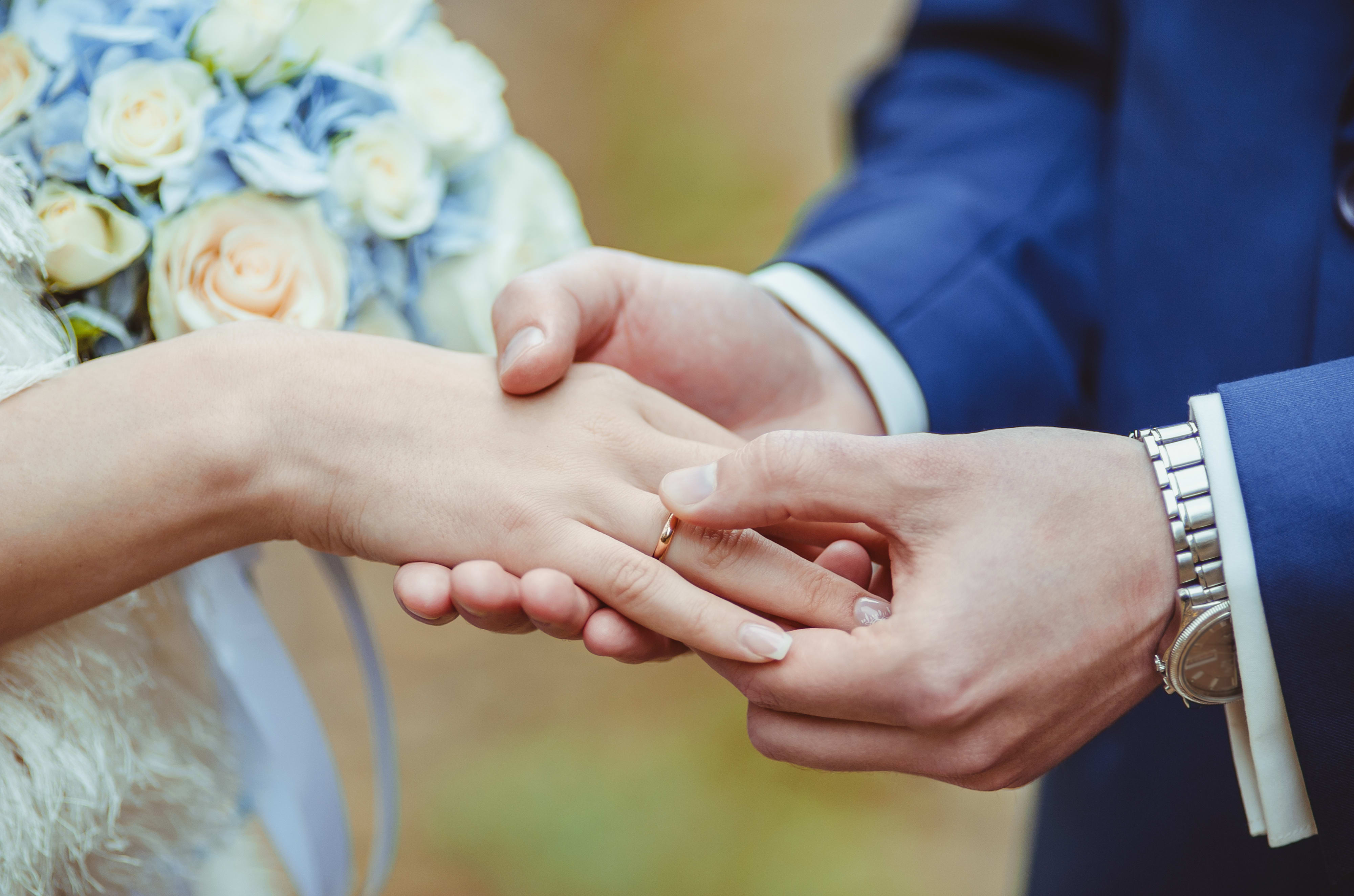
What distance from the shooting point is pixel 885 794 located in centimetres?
260

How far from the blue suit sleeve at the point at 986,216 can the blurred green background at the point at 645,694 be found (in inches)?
14.3

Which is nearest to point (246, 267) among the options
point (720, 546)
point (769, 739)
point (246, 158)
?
point (246, 158)

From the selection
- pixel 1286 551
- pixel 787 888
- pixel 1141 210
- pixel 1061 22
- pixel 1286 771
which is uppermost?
pixel 1061 22

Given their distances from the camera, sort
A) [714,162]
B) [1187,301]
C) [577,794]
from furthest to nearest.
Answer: [714,162], [577,794], [1187,301]

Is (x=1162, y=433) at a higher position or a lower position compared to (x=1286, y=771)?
higher

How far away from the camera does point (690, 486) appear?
77 cm

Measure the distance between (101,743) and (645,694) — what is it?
2138 millimetres

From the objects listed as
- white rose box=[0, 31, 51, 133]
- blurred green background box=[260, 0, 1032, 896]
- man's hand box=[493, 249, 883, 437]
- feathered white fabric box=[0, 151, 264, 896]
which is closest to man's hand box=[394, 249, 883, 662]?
man's hand box=[493, 249, 883, 437]

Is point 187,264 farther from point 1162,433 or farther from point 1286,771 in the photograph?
point 1286,771

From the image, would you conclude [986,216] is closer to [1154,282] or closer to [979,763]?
[1154,282]

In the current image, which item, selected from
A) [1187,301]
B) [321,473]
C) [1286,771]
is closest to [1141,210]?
[1187,301]

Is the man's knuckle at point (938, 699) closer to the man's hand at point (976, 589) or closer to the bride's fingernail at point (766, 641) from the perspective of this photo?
the man's hand at point (976, 589)

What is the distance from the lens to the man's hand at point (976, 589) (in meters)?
0.69

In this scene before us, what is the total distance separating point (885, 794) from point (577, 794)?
2.87 ft
